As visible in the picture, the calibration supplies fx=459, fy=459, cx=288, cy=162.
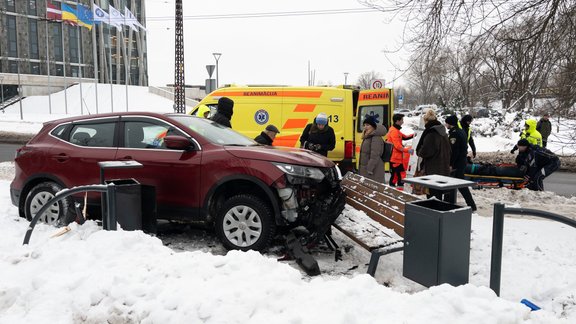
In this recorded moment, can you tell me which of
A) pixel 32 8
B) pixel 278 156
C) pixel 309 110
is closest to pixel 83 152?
pixel 278 156

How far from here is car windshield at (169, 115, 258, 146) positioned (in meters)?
5.81

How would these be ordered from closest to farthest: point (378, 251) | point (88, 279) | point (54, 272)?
point (88, 279) → point (54, 272) → point (378, 251)

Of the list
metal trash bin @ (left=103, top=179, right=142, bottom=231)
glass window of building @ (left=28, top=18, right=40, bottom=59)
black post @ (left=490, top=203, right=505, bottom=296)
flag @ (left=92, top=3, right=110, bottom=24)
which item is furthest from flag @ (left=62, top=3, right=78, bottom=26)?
black post @ (left=490, top=203, right=505, bottom=296)

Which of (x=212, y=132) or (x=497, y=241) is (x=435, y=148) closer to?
(x=212, y=132)

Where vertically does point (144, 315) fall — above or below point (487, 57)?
below

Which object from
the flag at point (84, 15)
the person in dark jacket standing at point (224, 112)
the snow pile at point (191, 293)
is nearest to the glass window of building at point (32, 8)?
the flag at point (84, 15)

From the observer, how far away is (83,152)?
6020mm

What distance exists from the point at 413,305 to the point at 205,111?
826 centimetres

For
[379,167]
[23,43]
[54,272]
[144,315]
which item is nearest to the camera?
[144,315]

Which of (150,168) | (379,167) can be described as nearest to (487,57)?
(379,167)

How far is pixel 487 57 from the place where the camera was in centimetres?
795

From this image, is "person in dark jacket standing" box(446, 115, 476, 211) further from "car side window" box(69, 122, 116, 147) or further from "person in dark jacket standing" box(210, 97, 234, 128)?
"car side window" box(69, 122, 116, 147)

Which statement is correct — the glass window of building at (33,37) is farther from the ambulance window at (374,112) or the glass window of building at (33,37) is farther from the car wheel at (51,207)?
the car wheel at (51,207)

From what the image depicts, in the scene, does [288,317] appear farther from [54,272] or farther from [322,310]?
[54,272]
